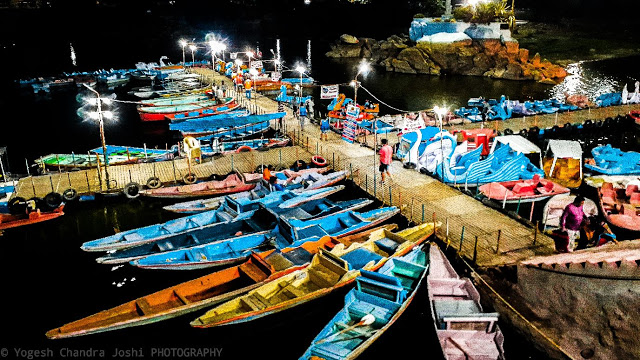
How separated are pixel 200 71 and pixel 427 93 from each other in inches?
1156

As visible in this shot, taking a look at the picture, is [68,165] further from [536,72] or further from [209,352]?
[536,72]

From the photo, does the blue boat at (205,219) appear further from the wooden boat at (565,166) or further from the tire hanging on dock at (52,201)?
the wooden boat at (565,166)

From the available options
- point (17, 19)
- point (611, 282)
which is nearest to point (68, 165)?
point (611, 282)

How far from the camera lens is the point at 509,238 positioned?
58.6 feet

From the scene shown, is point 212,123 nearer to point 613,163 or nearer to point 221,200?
point 221,200

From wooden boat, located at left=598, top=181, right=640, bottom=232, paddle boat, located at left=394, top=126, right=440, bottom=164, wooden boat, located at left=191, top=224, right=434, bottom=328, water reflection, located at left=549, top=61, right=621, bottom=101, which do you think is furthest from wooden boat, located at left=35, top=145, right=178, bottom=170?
water reflection, located at left=549, top=61, right=621, bottom=101

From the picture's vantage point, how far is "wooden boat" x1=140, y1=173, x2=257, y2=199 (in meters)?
23.3

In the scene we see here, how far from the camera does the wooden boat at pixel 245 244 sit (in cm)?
1670

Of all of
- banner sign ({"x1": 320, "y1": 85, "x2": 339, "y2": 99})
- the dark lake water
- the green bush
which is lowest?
the dark lake water

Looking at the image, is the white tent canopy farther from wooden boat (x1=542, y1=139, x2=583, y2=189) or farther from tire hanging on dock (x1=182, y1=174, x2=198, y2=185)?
tire hanging on dock (x1=182, y1=174, x2=198, y2=185)

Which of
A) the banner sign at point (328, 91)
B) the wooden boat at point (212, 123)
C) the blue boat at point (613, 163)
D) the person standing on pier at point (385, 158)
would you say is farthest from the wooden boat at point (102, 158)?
the blue boat at point (613, 163)

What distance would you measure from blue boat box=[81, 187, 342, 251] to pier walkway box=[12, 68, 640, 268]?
3.89 metres

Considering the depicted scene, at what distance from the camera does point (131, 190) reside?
2306 centimetres

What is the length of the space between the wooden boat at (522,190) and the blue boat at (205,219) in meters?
7.88
